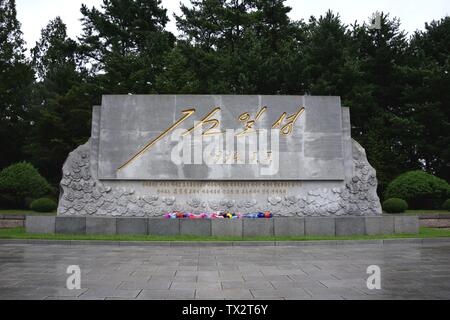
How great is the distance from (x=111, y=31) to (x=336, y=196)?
2649 cm

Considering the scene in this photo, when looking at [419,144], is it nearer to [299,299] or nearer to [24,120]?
[299,299]

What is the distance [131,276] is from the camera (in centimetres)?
736

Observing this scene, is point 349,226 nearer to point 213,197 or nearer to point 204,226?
point 204,226

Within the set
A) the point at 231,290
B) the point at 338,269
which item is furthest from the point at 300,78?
the point at 231,290

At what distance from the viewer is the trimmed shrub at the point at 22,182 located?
1883 centimetres

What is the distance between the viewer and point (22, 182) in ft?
62.2

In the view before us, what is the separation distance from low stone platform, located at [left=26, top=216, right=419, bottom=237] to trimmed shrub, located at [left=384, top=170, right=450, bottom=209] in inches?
246

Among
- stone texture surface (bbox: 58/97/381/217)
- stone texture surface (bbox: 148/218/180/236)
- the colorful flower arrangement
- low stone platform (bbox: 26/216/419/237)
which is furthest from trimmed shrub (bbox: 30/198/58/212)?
stone texture surface (bbox: 148/218/180/236)

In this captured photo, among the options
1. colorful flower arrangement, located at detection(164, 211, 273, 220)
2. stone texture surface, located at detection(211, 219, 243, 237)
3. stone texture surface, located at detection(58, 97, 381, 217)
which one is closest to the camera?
stone texture surface, located at detection(211, 219, 243, 237)

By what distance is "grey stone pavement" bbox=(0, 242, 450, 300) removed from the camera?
602 centimetres

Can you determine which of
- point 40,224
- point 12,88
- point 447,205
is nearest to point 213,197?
point 40,224

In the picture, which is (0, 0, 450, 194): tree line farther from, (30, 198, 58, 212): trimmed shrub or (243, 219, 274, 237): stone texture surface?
(243, 219, 274, 237): stone texture surface

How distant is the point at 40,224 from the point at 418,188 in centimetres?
1703

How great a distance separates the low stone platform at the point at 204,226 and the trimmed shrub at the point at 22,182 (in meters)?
5.36
